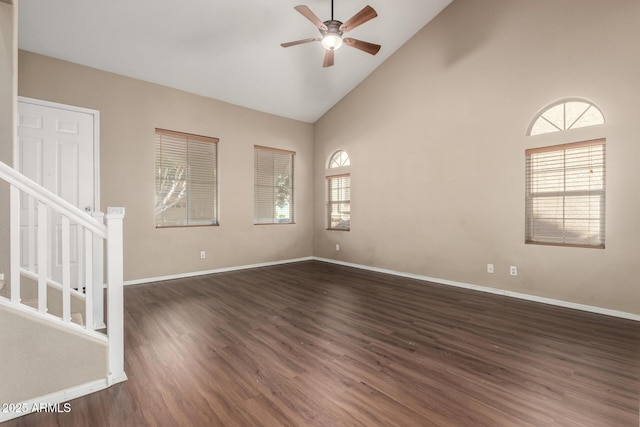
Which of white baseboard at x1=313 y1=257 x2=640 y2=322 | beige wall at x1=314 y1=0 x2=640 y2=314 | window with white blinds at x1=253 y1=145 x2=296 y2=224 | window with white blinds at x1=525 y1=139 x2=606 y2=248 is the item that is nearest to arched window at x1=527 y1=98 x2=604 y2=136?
beige wall at x1=314 y1=0 x2=640 y2=314

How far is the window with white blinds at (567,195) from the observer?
3.30m

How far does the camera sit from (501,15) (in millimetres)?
3895

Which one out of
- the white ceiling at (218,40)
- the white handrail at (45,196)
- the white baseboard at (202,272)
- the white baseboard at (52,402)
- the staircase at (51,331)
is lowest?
→ the white baseboard at (52,402)

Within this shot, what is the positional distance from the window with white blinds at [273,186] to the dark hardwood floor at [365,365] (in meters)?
2.42

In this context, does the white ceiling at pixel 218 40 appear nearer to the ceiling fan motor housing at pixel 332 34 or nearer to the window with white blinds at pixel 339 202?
the ceiling fan motor housing at pixel 332 34

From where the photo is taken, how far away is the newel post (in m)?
1.91

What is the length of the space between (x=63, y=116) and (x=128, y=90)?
872mm

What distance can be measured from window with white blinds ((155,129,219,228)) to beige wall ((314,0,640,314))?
8.35 ft

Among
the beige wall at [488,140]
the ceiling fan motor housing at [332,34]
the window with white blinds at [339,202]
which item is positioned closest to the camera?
the beige wall at [488,140]

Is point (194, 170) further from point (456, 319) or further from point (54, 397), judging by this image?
point (456, 319)

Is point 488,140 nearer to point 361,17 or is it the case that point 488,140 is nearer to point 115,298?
point 361,17

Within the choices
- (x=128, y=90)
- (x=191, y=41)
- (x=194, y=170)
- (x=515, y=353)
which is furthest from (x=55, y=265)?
(x=515, y=353)

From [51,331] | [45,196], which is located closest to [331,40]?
[45,196]

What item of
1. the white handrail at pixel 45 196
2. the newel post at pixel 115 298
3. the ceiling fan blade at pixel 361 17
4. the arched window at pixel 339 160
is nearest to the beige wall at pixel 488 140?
the arched window at pixel 339 160
